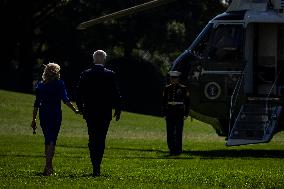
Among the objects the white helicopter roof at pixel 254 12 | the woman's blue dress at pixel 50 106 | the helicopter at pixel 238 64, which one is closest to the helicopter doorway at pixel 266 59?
the helicopter at pixel 238 64

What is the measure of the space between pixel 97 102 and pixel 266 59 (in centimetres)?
940

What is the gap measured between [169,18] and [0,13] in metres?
13.8

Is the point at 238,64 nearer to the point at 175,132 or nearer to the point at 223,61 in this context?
the point at 223,61

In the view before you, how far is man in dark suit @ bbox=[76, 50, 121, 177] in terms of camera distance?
14117 millimetres

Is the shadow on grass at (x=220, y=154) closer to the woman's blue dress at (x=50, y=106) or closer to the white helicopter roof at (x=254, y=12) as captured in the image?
the white helicopter roof at (x=254, y=12)

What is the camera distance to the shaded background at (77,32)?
59.2 metres

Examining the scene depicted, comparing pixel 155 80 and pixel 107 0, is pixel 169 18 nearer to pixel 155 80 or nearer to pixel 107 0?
pixel 107 0

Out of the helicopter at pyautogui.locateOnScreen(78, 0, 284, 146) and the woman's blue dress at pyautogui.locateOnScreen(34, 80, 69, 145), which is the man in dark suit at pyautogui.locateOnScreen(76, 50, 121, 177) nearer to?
the woman's blue dress at pyautogui.locateOnScreen(34, 80, 69, 145)

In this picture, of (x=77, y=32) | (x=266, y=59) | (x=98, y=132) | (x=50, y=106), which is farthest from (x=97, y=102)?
(x=77, y=32)

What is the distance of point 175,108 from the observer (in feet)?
67.7

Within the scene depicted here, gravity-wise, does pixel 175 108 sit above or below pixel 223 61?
below

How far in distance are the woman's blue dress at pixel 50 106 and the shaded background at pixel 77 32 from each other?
44.0 meters

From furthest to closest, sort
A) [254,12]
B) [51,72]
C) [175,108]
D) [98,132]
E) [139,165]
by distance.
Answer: [254,12] → [175,108] → [139,165] → [51,72] → [98,132]

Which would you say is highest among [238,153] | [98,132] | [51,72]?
[51,72]
